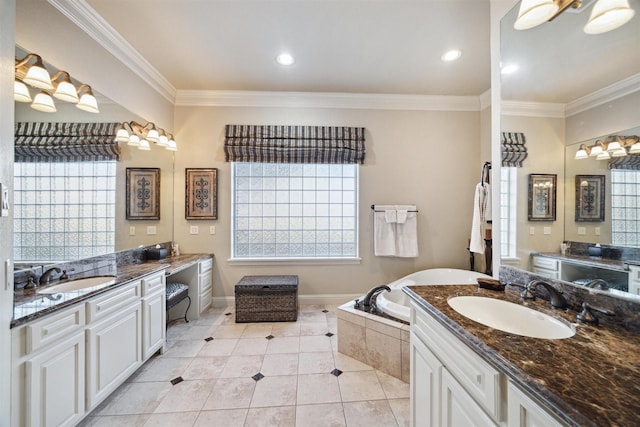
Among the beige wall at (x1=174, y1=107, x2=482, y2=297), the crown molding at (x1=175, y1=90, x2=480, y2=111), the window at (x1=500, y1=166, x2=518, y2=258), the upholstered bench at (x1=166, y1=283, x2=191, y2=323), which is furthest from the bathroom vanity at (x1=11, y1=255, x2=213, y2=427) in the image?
the window at (x1=500, y1=166, x2=518, y2=258)

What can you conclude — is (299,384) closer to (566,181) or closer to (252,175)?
(566,181)

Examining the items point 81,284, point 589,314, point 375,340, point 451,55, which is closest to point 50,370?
point 81,284

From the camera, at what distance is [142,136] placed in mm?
2574

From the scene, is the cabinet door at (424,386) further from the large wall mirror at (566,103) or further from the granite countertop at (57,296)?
the granite countertop at (57,296)

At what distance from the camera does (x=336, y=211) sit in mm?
3453

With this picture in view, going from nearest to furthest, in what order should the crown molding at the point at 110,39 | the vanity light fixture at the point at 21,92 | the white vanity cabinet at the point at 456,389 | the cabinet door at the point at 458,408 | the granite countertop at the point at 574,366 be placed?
the granite countertop at the point at 574,366 < the white vanity cabinet at the point at 456,389 < the cabinet door at the point at 458,408 < the vanity light fixture at the point at 21,92 < the crown molding at the point at 110,39

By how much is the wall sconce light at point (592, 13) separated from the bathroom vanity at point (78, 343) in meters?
2.84

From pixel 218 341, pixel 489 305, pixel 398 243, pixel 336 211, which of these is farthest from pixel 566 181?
pixel 218 341

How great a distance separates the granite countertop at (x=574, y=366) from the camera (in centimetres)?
54

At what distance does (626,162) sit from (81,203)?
11.2 ft

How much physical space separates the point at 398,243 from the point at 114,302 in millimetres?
2941

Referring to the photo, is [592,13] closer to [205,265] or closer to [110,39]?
[110,39]

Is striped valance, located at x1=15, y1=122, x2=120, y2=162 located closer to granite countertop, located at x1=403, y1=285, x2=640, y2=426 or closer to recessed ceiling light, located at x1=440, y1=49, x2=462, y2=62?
granite countertop, located at x1=403, y1=285, x2=640, y2=426

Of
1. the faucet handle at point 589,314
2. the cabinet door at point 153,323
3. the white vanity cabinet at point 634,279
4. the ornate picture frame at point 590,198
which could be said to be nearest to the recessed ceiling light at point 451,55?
the ornate picture frame at point 590,198
